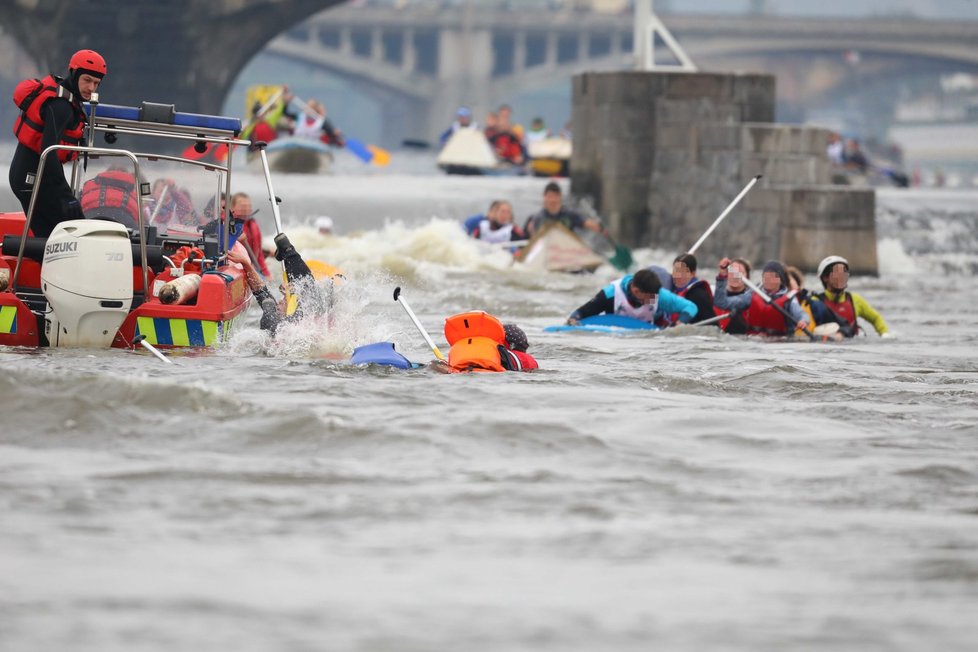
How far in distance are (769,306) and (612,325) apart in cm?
128

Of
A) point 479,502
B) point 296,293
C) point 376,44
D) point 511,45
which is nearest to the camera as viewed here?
point 479,502

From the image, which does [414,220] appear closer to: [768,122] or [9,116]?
[768,122]

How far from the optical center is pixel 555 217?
21.7 metres

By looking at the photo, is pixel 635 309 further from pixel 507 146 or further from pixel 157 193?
pixel 507 146

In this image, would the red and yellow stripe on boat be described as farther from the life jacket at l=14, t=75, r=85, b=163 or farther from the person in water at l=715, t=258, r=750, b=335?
the person in water at l=715, t=258, r=750, b=335

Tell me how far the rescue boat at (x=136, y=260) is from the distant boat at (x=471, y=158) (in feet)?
76.3

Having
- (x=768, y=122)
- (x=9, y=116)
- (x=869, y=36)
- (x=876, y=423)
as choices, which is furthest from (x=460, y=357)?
(x=869, y=36)

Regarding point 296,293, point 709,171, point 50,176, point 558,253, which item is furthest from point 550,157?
point 50,176

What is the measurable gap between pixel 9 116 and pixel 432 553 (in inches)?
3106

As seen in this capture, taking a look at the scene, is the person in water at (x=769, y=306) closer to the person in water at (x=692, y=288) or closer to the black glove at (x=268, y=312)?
the person in water at (x=692, y=288)

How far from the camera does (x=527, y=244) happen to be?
2156 centimetres

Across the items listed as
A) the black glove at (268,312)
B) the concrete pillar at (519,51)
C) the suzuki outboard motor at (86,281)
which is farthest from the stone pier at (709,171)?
the concrete pillar at (519,51)

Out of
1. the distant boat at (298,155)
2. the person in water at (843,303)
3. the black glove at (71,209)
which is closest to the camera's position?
the black glove at (71,209)

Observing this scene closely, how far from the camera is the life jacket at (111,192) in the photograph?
37.8 ft
